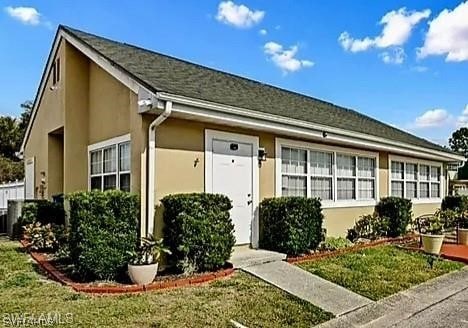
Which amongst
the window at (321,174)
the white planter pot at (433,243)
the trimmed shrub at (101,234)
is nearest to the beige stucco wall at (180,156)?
the trimmed shrub at (101,234)

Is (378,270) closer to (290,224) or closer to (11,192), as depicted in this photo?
(290,224)

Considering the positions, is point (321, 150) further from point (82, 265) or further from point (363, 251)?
point (82, 265)

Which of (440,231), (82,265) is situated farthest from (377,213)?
(82,265)

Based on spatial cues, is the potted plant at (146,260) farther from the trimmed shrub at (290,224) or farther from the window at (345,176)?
the window at (345,176)

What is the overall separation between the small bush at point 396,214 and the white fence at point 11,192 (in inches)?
552

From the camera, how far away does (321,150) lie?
11.4 m

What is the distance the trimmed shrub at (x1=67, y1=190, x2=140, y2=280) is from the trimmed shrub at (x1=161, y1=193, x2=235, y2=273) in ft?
2.50

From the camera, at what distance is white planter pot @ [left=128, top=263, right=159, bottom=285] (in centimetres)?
655

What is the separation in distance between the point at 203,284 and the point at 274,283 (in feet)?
3.90

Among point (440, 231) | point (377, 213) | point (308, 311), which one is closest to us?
point (308, 311)

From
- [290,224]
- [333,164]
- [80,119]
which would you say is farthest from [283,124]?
[80,119]

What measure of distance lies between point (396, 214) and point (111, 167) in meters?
8.55

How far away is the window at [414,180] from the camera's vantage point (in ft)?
48.1

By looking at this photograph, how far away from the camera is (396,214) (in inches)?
499
